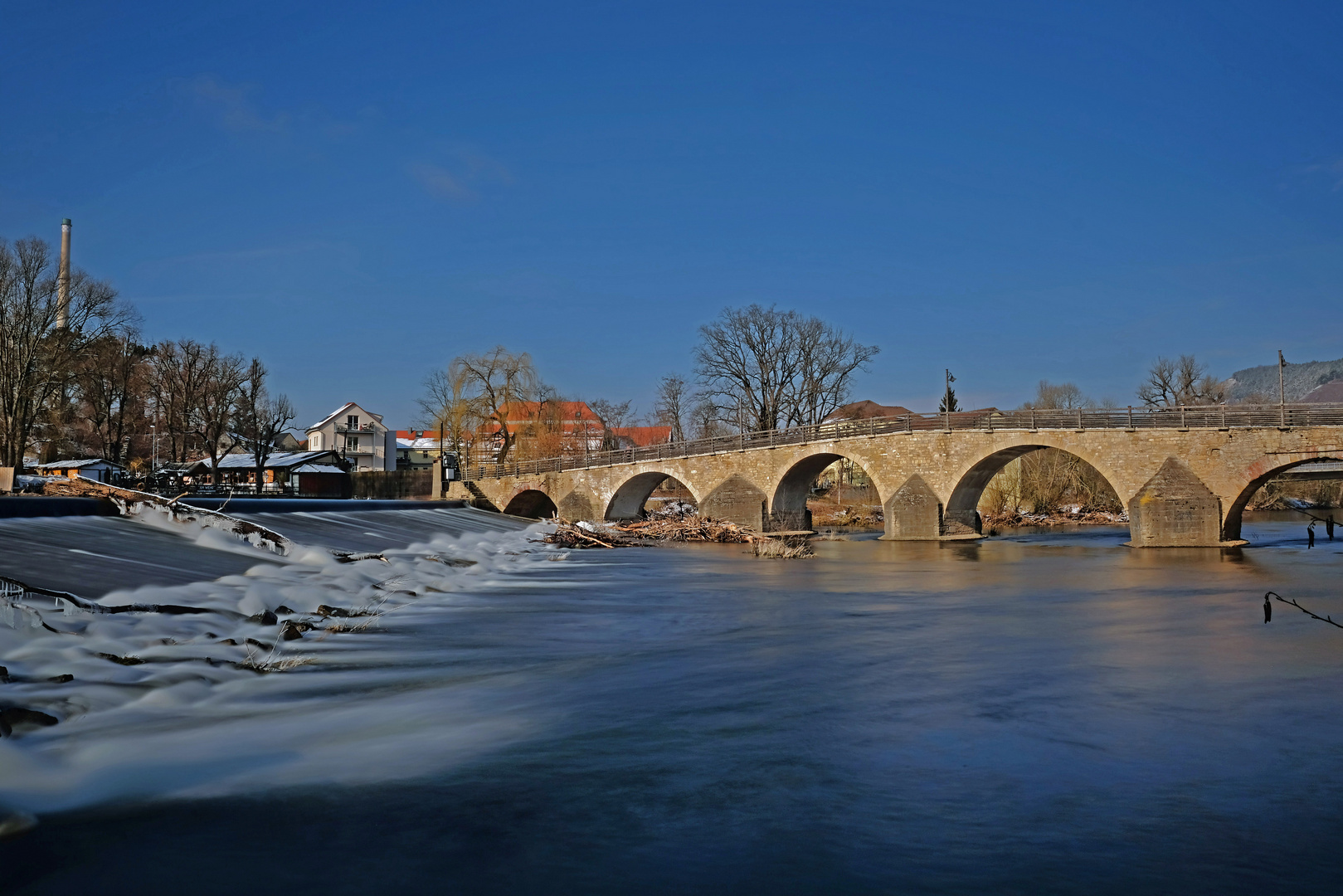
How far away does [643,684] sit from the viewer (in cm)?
825

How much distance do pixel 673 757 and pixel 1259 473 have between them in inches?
972

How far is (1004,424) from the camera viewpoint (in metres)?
30.1

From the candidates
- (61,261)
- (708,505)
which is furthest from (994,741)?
(61,261)

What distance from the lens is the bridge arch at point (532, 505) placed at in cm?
4247

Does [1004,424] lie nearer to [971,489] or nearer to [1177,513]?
[971,489]

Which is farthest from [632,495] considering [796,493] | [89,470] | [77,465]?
[77,465]

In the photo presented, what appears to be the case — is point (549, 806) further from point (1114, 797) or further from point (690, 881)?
point (1114, 797)

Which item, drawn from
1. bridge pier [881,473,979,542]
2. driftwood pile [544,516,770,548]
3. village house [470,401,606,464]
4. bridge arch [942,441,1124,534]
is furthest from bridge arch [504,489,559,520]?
bridge arch [942,441,1124,534]

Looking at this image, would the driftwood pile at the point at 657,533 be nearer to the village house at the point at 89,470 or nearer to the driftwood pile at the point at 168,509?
the driftwood pile at the point at 168,509

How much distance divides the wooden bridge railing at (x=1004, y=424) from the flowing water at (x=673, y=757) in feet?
51.8

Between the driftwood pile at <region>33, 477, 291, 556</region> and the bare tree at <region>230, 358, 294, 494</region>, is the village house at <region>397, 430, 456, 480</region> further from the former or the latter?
the driftwood pile at <region>33, 477, 291, 556</region>

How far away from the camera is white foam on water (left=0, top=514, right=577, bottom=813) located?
5.20 metres

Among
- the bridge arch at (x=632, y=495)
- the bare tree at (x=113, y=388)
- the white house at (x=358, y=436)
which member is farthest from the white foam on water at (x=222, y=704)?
the white house at (x=358, y=436)

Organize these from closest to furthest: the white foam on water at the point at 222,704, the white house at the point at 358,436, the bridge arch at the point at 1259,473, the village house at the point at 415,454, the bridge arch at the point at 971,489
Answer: the white foam on water at the point at 222,704 → the bridge arch at the point at 1259,473 → the bridge arch at the point at 971,489 → the white house at the point at 358,436 → the village house at the point at 415,454
